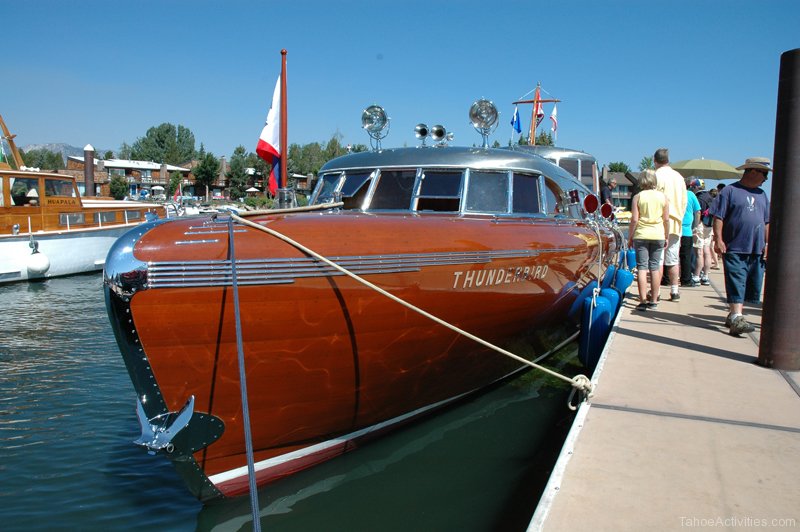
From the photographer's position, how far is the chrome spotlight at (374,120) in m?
6.90

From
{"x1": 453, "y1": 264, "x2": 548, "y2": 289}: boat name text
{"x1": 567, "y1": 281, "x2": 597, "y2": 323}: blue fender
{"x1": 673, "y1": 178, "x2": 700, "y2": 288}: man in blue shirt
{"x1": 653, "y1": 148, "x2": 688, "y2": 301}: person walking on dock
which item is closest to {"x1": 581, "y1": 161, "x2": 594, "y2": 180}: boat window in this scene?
{"x1": 673, "y1": 178, "x2": 700, "y2": 288}: man in blue shirt

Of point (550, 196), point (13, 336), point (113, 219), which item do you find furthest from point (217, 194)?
point (550, 196)

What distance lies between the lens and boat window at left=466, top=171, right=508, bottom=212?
17.7 feet

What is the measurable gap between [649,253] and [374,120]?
3392 millimetres

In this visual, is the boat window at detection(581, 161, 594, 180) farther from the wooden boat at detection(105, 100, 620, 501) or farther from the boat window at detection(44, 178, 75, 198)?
the boat window at detection(44, 178, 75, 198)

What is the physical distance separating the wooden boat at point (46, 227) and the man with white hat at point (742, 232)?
14085mm

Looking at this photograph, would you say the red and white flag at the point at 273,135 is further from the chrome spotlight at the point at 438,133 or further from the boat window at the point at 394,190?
the boat window at the point at 394,190

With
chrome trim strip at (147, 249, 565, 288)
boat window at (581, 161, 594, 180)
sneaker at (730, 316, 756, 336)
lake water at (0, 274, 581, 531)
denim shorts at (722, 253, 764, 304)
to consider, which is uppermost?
boat window at (581, 161, 594, 180)

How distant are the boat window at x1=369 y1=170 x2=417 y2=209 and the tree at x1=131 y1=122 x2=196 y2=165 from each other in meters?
95.0

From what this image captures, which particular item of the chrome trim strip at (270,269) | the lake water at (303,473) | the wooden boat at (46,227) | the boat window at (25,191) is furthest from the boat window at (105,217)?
the chrome trim strip at (270,269)

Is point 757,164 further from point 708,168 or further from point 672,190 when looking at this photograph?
point 708,168

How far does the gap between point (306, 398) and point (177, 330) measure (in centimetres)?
92

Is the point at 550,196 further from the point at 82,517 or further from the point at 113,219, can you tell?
the point at 113,219

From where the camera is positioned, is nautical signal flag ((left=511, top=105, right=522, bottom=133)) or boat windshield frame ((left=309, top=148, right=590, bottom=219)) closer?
boat windshield frame ((left=309, top=148, right=590, bottom=219))
